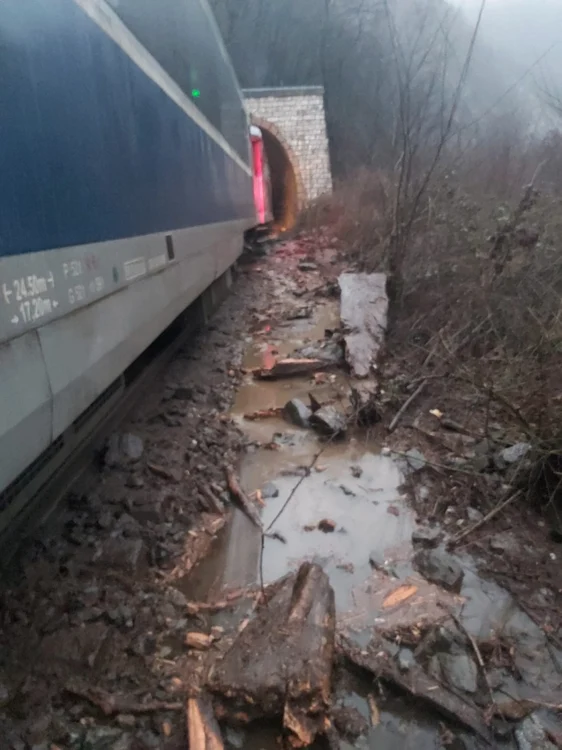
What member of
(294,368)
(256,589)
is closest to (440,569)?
(256,589)

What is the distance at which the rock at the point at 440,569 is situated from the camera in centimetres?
289

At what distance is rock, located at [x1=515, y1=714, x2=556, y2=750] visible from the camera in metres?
2.04

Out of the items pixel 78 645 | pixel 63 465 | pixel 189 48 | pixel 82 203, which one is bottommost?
pixel 78 645

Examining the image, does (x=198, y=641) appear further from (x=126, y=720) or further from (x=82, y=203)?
(x=82, y=203)

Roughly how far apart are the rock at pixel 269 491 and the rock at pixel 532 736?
192 cm

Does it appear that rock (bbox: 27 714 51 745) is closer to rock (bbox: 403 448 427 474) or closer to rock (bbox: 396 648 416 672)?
rock (bbox: 396 648 416 672)

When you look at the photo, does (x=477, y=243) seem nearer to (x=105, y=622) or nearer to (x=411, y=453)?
(x=411, y=453)

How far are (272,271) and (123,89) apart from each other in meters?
8.89

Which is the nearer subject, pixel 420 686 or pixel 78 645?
pixel 420 686

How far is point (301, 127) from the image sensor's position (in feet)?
64.4

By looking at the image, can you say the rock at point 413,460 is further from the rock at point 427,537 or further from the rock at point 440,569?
the rock at point 440,569

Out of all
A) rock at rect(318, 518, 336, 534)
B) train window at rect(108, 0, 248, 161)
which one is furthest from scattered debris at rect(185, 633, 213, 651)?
train window at rect(108, 0, 248, 161)

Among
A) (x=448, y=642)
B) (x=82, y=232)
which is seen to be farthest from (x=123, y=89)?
(x=448, y=642)

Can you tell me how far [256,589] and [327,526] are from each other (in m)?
0.67
